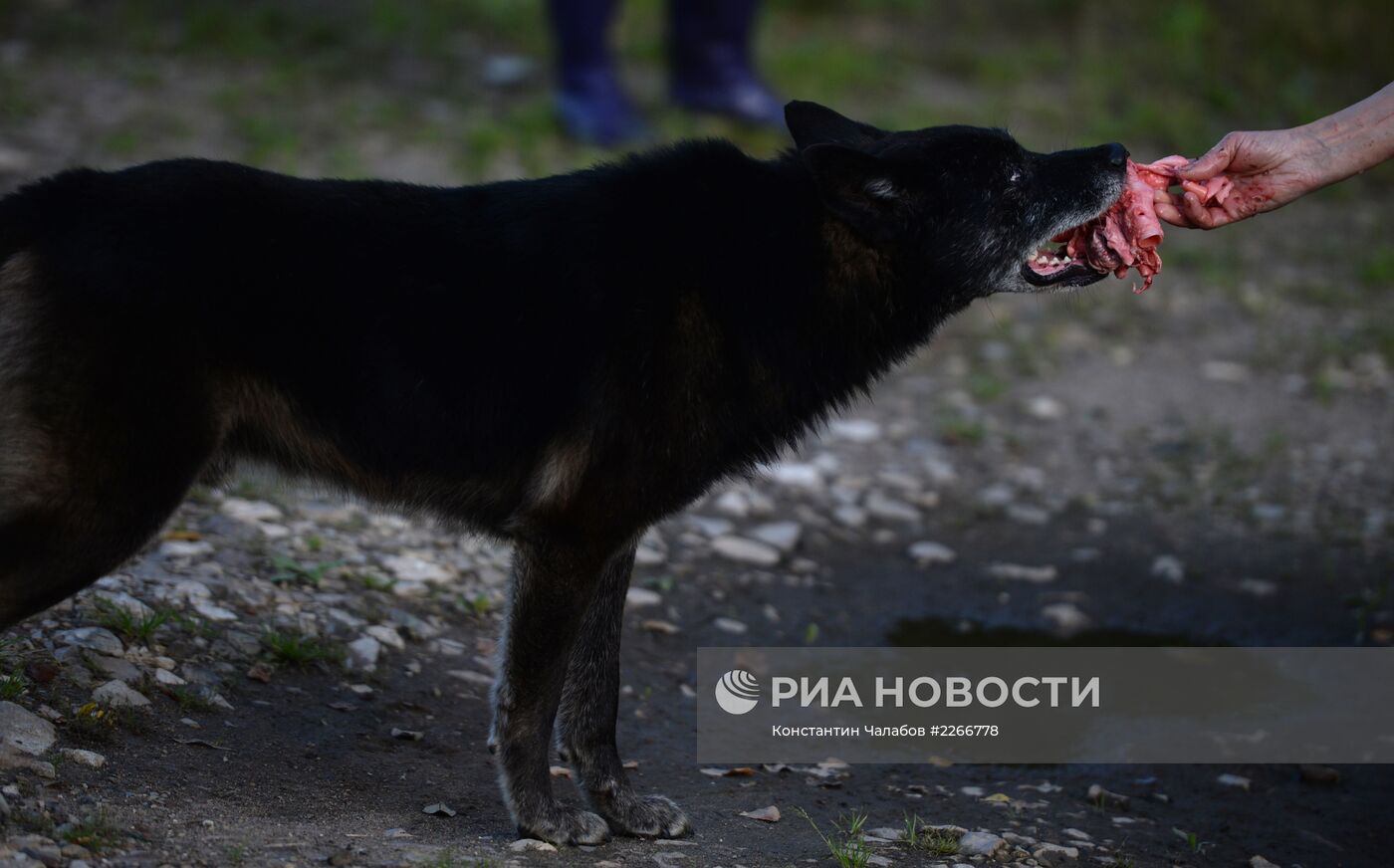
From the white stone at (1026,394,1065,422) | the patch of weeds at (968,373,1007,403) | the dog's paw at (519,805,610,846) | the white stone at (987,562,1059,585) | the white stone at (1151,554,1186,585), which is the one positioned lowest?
the dog's paw at (519,805,610,846)

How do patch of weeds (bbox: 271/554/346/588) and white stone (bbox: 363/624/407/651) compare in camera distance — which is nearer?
white stone (bbox: 363/624/407/651)

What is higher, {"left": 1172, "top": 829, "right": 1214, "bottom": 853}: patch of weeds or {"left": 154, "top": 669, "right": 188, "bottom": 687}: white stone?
{"left": 154, "top": 669, "right": 188, "bottom": 687}: white stone

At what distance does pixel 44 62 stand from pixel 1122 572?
21.7ft

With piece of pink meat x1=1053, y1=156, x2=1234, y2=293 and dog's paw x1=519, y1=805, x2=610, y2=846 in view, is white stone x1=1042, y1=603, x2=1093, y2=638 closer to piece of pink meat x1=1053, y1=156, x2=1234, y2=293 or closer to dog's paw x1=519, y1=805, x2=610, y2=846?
piece of pink meat x1=1053, y1=156, x2=1234, y2=293

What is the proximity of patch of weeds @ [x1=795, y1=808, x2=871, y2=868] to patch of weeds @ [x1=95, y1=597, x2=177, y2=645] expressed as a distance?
1.69m

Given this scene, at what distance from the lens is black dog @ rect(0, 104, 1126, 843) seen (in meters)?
2.90

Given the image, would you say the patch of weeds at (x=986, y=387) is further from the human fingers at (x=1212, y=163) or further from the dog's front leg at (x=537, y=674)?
the dog's front leg at (x=537, y=674)

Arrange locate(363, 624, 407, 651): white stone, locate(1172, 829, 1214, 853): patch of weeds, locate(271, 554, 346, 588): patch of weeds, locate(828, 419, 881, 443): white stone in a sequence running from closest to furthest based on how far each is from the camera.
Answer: locate(1172, 829, 1214, 853): patch of weeds < locate(363, 624, 407, 651): white stone < locate(271, 554, 346, 588): patch of weeds < locate(828, 419, 881, 443): white stone

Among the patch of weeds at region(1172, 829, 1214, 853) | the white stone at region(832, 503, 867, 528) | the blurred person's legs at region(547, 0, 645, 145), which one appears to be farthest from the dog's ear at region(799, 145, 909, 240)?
the blurred person's legs at region(547, 0, 645, 145)

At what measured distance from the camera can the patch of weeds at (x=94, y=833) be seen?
111 inches

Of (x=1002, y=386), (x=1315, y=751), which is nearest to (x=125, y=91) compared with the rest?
(x=1002, y=386)

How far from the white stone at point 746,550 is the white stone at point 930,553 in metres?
0.51

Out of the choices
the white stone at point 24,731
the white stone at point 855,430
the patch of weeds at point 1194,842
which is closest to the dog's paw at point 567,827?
the white stone at point 24,731

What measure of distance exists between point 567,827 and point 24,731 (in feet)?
3.91
